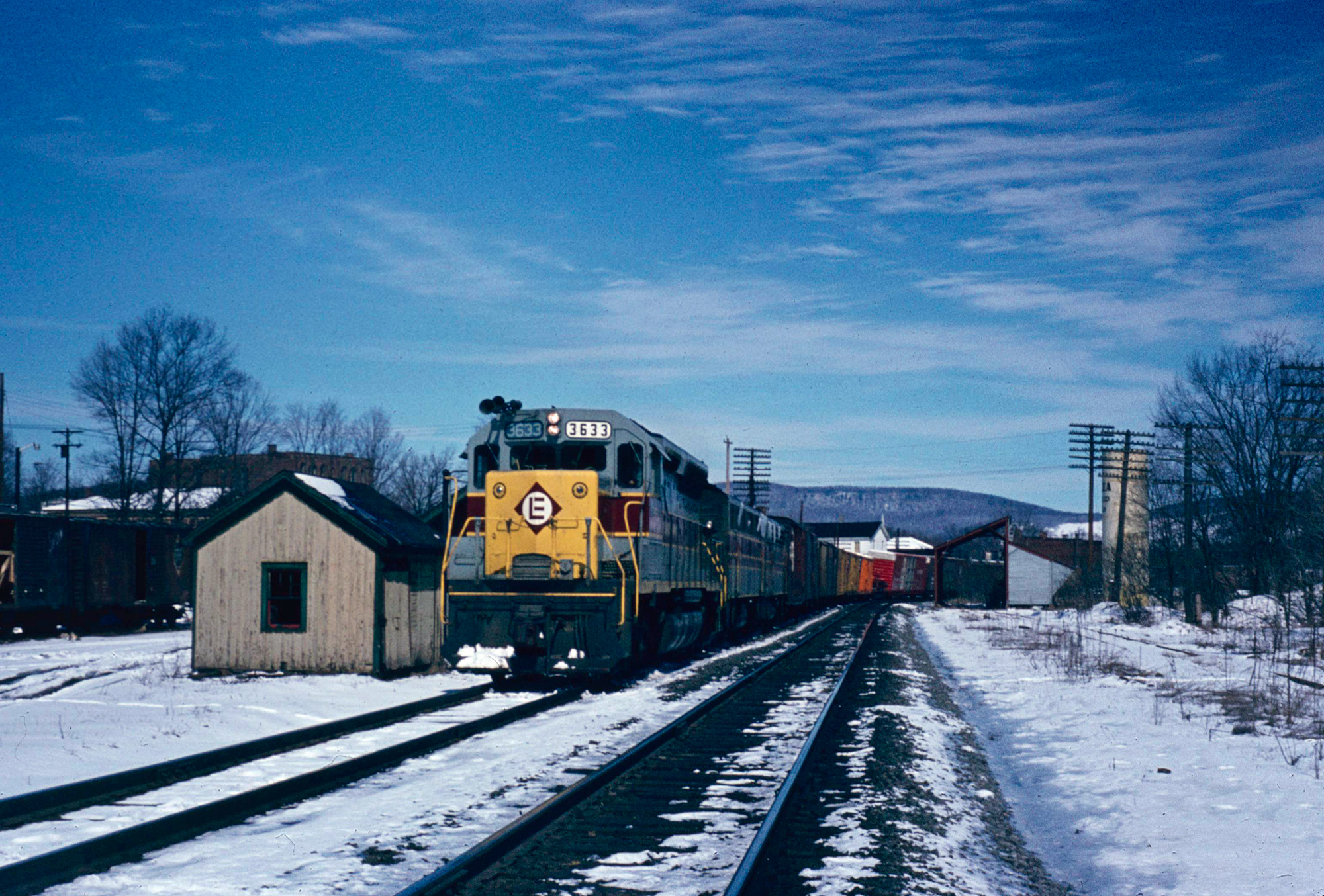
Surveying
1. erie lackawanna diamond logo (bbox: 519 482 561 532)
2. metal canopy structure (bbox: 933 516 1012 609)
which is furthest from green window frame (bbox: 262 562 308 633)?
metal canopy structure (bbox: 933 516 1012 609)

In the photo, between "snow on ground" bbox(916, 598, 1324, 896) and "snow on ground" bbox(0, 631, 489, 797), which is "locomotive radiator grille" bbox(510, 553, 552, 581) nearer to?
"snow on ground" bbox(0, 631, 489, 797)

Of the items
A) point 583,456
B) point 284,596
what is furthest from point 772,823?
point 284,596

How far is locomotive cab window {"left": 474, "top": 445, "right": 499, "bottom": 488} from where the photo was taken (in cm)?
1695

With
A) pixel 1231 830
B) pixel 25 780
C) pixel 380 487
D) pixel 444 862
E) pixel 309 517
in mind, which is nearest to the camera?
pixel 444 862

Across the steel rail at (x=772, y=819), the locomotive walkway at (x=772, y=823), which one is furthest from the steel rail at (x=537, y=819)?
the steel rail at (x=772, y=819)

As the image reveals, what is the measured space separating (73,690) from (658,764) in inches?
458

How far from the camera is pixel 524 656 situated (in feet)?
52.0

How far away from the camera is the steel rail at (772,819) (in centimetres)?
607

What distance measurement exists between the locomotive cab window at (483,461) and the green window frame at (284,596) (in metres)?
4.75

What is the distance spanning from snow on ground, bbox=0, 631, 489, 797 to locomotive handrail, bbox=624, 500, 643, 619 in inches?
129

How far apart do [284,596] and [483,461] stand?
5.50m

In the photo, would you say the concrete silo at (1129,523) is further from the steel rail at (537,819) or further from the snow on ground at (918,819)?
the steel rail at (537,819)

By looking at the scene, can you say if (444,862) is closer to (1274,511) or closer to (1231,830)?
(1231,830)

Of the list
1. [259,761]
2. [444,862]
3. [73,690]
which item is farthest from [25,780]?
[73,690]
